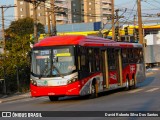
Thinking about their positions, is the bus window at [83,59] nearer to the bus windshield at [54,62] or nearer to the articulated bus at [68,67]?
the articulated bus at [68,67]

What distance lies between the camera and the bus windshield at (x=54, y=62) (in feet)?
70.5

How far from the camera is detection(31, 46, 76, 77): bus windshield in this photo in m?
21.5

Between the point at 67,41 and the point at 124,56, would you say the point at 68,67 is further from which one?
the point at 124,56

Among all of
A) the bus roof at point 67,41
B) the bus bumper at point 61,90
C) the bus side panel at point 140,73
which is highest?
the bus roof at point 67,41

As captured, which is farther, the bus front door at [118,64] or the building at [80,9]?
the building at [80,9]

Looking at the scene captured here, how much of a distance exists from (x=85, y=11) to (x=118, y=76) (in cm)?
15182

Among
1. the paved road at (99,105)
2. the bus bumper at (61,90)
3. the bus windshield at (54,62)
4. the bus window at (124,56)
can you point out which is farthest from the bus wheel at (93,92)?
the bus window at (124,56)

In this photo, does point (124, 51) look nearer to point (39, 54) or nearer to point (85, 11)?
point (39, 54)

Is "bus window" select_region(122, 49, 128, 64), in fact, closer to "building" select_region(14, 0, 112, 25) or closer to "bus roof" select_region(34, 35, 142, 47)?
"bus roof" select_region(34, 35, 142, 47)

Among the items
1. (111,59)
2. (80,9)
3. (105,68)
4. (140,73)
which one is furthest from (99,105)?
(80,9)

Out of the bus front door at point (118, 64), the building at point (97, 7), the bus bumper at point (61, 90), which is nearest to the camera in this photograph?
the bus bumper at point (61, 90)

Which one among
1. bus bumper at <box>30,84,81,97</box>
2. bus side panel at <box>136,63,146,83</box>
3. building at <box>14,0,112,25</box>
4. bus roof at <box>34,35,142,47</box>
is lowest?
bus side panel at <box>136,63,146,83</box>

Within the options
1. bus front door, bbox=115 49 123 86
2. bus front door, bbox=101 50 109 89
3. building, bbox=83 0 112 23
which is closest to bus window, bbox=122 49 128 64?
bus front door, bbox=115 49 123 86

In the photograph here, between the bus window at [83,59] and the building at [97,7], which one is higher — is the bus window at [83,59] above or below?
below
